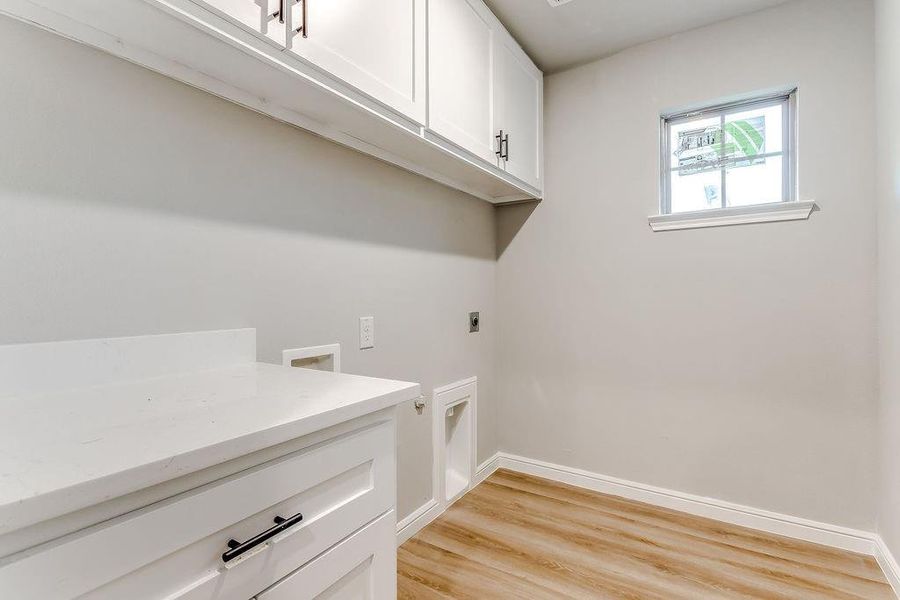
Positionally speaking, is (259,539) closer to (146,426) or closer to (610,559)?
(146,426)

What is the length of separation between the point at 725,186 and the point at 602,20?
101 cm

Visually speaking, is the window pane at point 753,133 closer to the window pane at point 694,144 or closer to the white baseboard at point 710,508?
the window pane at point 694,144

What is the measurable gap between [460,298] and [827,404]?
1.72m

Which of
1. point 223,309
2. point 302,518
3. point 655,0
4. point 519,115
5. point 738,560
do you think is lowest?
point 738,560

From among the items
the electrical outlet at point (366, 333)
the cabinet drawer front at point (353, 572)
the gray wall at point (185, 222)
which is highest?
the gray wall at point (185, 222)

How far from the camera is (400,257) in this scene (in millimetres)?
1841

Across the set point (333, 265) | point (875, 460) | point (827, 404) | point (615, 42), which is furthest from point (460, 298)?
point (875, 460)

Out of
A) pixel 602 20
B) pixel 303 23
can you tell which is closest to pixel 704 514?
pixel 602 20

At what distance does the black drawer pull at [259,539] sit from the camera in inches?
23.5

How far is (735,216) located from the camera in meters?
1.98

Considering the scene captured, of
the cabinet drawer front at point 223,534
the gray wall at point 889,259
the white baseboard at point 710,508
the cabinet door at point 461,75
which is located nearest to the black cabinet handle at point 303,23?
the cabinet door at point 461,75

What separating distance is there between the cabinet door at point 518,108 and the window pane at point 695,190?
2.34ft

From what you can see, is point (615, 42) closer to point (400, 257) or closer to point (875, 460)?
point (400, 257)

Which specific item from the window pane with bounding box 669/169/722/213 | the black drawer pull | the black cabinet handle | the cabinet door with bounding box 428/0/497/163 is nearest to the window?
the window pane with bounding box 669/169/722/213
